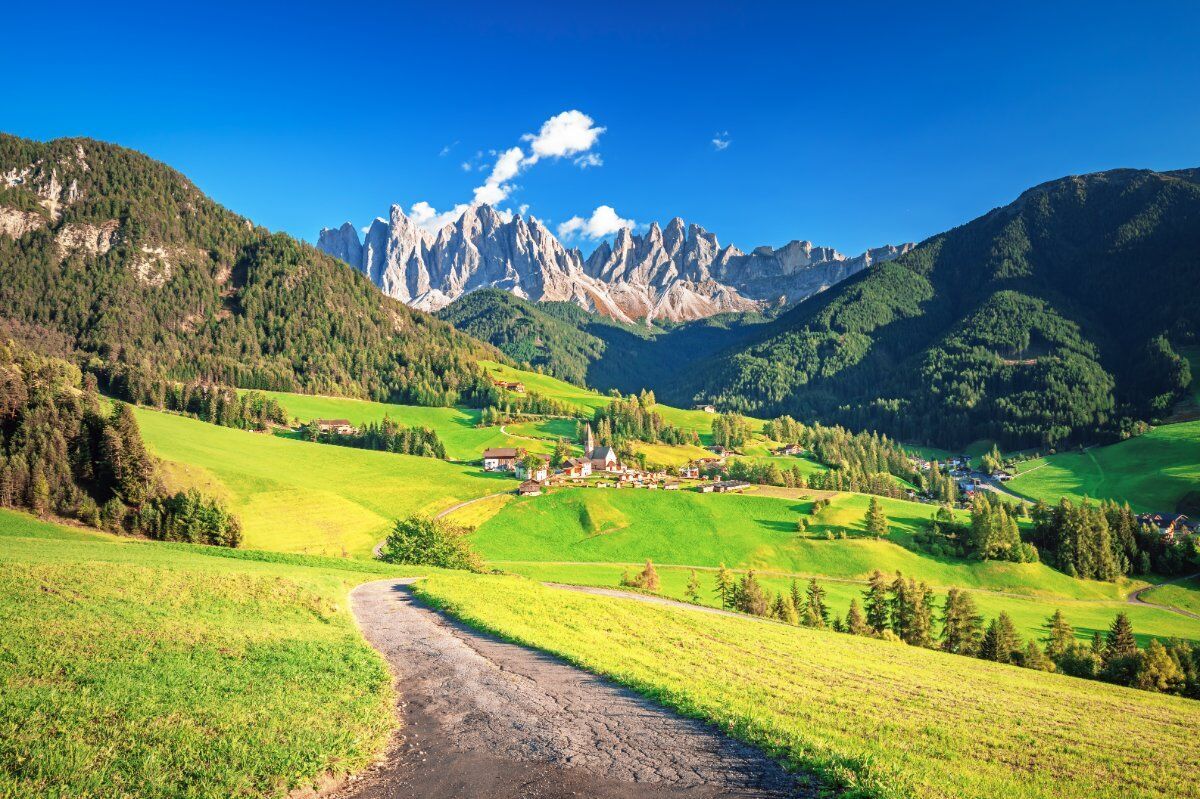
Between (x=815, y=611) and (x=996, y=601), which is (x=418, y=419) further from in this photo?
(x=996, y=601)

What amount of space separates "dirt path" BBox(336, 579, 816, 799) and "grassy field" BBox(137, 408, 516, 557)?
223 feet

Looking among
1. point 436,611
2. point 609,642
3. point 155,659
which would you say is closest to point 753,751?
point 609,642

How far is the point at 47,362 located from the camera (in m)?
80.2

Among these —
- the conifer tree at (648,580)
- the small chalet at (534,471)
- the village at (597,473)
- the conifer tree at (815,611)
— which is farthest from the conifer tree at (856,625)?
the small chalet at (534,471)

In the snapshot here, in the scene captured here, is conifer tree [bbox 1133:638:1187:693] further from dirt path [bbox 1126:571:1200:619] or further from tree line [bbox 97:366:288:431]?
tree line [bbox 97:366:288:431]

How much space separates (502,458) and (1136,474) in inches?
7585

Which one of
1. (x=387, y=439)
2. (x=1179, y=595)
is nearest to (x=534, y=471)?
Result: (x=387, y=439)

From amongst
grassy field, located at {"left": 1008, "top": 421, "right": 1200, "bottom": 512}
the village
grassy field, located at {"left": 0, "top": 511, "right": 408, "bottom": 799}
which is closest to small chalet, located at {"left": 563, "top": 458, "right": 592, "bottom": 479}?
the village

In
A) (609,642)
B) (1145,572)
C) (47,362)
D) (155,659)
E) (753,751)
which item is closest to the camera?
(753,751)

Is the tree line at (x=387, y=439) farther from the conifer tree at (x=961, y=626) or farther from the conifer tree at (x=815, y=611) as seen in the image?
the conifer tree at (x=961, y=626)

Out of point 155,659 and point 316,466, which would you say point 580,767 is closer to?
point 155,659

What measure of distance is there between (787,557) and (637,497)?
32.5 m

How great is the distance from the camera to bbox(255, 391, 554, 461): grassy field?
166 metres

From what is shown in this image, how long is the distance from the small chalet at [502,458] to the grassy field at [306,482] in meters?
4.26
